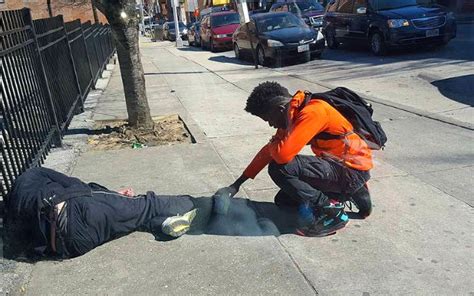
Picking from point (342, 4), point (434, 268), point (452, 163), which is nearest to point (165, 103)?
point (452, 163)

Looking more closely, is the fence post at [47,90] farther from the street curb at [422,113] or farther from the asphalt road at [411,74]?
the asphalt road at [411,74]

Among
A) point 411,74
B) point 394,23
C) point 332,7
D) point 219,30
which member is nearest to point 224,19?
point 219,30

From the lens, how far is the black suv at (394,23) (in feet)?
37.6

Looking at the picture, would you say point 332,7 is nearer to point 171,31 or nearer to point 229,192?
point 229,192

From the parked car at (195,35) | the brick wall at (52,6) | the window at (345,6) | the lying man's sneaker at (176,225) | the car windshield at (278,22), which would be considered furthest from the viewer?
the brick wall at (52,6)

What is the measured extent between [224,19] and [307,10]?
4261 mm

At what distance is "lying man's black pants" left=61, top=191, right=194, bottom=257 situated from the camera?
3.16 metres

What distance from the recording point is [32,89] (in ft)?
16.8

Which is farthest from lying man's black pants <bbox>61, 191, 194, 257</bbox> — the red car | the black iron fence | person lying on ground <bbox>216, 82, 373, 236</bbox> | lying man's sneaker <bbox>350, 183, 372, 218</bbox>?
the red car

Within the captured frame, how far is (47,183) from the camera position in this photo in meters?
3.32

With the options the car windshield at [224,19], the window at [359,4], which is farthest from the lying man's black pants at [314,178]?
the car windshield at [224,19]

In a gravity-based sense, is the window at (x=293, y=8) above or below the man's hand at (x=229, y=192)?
above

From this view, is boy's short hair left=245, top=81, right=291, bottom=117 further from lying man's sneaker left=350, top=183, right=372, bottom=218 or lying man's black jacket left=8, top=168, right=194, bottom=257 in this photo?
lying man's black jacket left=8, top=168, right=194, bottom=257

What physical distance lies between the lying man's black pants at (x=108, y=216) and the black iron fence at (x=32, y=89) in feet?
2.18
